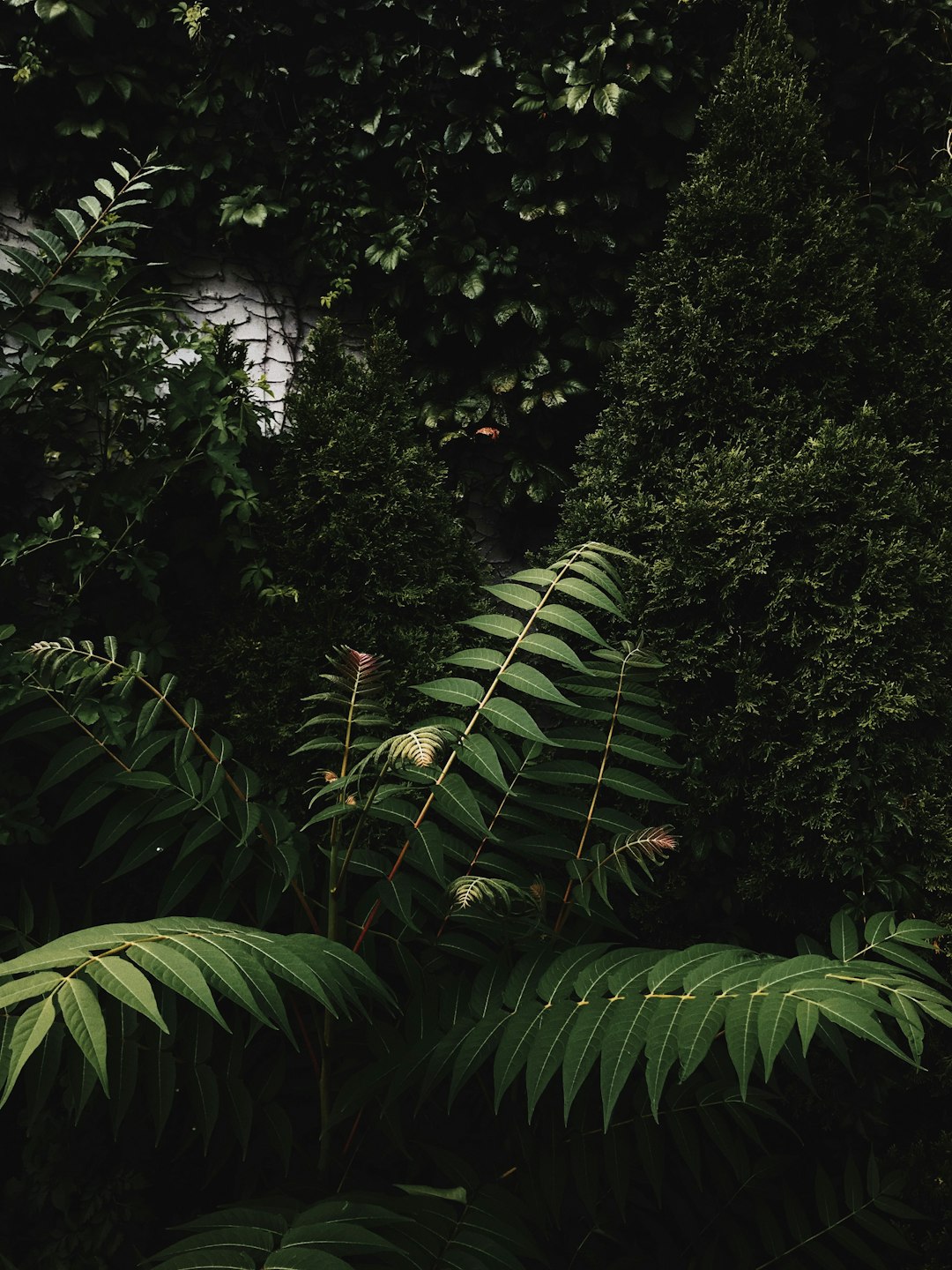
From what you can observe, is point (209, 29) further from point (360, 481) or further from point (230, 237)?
point (360, 481)

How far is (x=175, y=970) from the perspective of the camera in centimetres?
133

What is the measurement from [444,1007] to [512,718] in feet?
2.02

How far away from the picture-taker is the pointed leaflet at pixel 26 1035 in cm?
122

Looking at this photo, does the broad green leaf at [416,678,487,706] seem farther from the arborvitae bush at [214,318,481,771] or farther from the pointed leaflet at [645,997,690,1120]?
the arborvitae bush at [214,318,481,771]

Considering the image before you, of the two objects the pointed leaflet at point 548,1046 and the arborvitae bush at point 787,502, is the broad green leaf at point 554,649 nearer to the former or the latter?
the pointed leaflet at point 548,1046

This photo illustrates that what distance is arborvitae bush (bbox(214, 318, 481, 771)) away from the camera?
3068mm

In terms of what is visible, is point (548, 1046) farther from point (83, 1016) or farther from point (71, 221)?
point (71, 221)

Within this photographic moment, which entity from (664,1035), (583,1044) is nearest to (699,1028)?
(664,1035)

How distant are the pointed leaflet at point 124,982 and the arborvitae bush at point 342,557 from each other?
1.67m

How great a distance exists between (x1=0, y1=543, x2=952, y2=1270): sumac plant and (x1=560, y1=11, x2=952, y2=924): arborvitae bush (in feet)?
1.08

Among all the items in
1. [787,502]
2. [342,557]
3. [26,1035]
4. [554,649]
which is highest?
[787,502]

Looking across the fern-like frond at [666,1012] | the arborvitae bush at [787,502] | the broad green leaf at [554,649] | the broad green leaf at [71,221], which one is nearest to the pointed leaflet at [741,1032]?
the fern-like frond at [666,1012]

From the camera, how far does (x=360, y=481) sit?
3188mm

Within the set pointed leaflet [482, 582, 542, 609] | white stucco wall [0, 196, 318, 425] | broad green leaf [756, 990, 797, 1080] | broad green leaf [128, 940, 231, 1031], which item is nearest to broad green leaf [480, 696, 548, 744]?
pointed leaflet [482, 582, 542, 609]
